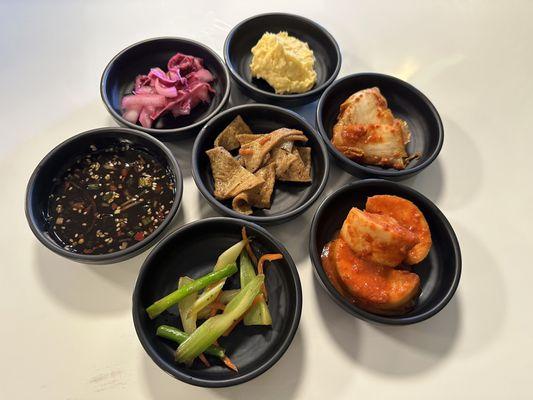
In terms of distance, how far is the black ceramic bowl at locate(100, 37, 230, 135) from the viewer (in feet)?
7.28

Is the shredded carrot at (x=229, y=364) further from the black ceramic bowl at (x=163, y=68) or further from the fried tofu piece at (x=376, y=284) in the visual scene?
the black ceramic bowl at (x=163, y=68)

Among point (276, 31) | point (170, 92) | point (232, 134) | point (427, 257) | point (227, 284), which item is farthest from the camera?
point (276, 31)

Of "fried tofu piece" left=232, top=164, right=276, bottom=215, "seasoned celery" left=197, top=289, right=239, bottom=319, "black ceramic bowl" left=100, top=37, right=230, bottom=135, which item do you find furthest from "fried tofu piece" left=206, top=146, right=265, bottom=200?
"seasoned celery" left=197, top=289, right=239, bottom=319

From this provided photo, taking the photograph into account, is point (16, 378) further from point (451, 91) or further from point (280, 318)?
point (451, 91)

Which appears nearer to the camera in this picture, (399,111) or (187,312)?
(187,312)

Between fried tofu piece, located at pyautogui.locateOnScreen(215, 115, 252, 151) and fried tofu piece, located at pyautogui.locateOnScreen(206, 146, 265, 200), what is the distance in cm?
9

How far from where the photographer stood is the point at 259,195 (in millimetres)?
1996

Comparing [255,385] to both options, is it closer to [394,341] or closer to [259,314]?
[259,314]

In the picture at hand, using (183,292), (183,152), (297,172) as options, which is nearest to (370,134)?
(297,172)

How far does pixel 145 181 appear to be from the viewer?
203cm

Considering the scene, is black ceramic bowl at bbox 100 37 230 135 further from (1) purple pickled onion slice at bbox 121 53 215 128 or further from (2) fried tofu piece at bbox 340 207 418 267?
(2) fried tofu piece at bbox 340 207 418 267

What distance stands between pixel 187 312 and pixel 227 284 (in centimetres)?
24

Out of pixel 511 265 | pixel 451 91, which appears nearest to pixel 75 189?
pixel 511 265

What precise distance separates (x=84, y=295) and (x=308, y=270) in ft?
3.54
